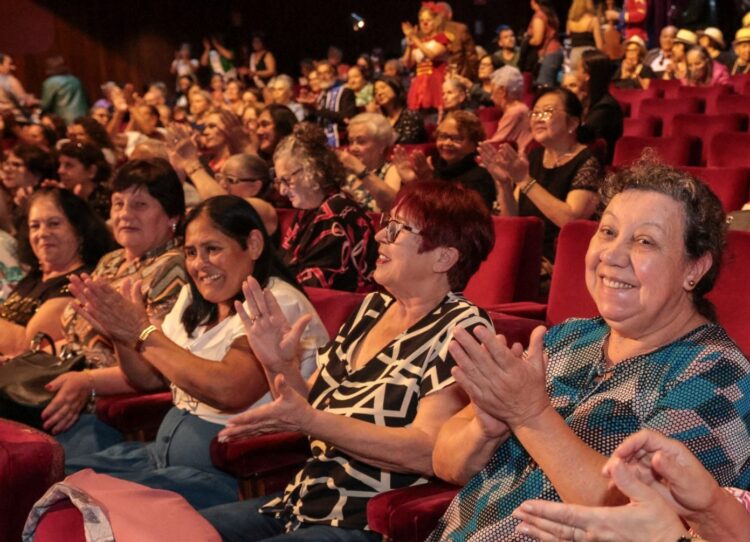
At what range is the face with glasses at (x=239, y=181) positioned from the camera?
446 cm

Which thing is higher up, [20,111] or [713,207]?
[20,111]

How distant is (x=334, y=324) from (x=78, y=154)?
2.57 metres

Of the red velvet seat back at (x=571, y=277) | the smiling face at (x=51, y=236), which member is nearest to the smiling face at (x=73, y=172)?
the smiling face at (x=51, y=236)

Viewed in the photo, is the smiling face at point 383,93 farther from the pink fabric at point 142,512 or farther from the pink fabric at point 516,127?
the pink fabric at point 142,512

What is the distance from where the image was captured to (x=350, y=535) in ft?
7.12

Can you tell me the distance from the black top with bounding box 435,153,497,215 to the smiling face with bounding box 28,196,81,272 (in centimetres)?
158

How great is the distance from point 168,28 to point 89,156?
10567 millimetres

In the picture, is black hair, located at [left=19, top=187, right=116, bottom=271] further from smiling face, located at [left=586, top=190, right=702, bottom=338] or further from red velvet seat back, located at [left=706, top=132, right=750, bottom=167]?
red velvet seat back, located at [left=706, top=132, right=750, bottom=167]

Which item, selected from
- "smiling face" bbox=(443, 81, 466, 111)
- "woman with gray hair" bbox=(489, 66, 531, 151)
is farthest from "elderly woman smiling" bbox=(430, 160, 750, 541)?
"smiling face" bbox=(443, 81, 466, 111)

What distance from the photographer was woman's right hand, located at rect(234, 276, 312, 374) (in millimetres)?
2229

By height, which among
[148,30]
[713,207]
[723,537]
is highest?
[148,30]

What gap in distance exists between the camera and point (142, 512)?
80.5 inches

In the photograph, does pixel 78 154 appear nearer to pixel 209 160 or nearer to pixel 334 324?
pixel 209 160

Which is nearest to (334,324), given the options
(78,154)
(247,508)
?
(247,508)
